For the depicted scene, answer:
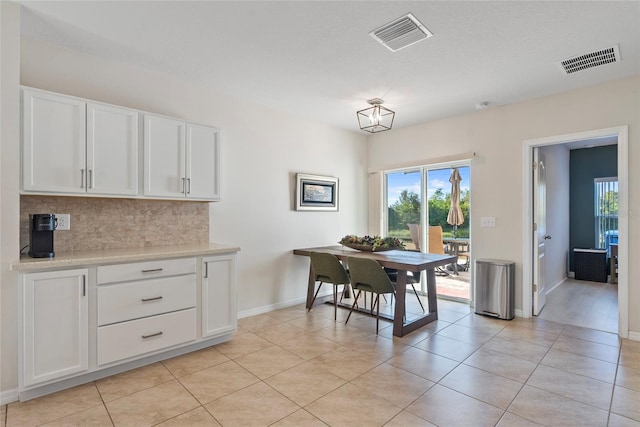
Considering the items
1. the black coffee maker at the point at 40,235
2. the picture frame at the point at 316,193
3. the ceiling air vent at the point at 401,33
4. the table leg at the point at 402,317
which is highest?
the ceiling air vent at the point at 401,33

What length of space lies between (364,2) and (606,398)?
3.03 metres

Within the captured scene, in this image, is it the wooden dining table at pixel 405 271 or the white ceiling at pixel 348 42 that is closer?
the white ceiling at pixel 348 42

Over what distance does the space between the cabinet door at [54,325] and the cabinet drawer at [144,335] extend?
133 millimetres

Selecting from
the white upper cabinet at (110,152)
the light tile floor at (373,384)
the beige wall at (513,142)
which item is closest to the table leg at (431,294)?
the light tile floor at (373,384)

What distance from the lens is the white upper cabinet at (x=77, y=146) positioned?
7.54 ft

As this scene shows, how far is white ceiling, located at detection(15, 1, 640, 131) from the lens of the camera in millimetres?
2191

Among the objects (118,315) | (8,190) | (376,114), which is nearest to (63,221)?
(8,190)

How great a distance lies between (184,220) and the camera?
3402mm

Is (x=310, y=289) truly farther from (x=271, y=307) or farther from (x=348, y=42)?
(x=348, y=42)

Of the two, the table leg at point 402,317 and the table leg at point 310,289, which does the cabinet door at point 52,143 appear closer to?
the table leg at point 310,289

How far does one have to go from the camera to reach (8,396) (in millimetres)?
2117

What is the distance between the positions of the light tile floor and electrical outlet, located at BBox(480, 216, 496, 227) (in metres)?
1.32

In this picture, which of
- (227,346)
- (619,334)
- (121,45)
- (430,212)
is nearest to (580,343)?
(619,334)

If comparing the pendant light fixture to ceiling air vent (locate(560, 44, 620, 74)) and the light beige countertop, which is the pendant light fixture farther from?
the light beige countertop
